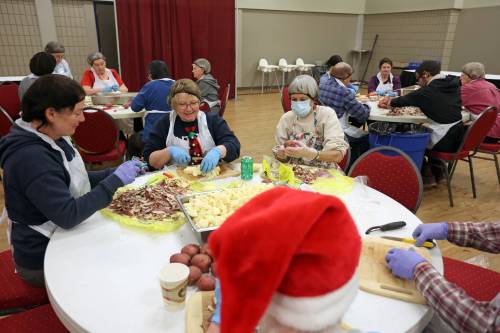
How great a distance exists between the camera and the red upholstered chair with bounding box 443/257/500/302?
1596 mm

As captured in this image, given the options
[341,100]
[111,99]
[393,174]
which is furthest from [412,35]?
[393,174]

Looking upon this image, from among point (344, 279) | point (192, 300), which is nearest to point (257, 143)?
point (192, 300)

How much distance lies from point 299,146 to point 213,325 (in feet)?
5.13

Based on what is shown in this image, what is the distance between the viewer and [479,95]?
4043 millimetres

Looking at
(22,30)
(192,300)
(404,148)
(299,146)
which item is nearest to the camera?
(192,300)

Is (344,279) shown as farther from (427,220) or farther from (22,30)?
(22,30)

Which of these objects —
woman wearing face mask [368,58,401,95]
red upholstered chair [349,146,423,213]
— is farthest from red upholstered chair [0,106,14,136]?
woman wearing face mask [368,58,401,95]

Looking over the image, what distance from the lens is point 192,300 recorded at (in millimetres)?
1080

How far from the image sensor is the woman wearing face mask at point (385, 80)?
556 centimetres

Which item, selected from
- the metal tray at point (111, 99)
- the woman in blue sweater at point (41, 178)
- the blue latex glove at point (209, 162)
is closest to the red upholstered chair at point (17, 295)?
the woman in blue sweater at point (41, 178)

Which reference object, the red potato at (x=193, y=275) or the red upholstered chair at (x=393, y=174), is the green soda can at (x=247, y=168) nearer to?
the red upholstered chair at (x=393, y=174)

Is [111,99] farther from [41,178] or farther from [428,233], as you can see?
[428,233]

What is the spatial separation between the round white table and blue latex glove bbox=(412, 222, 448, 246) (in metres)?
0.06

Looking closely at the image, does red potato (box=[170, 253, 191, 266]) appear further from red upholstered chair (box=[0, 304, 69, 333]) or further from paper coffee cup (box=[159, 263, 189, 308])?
red upholstered chair (box=[0, 304, 69, 333])
